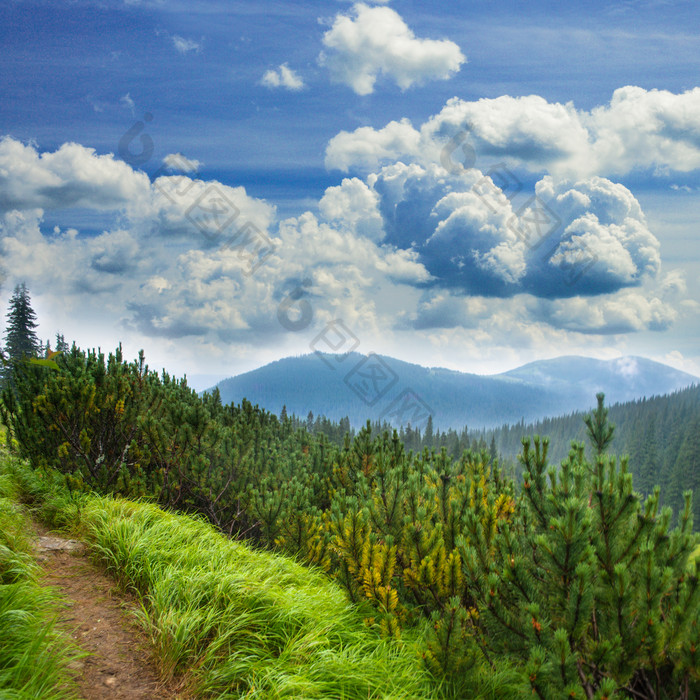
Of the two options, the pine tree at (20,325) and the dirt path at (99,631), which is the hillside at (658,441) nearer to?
the dirt path at (99,631)

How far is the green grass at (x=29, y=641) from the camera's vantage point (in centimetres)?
323

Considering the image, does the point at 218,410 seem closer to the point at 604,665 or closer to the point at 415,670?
the point at 415,670

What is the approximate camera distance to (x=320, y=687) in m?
3.43

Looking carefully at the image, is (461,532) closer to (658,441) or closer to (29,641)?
(29,641)

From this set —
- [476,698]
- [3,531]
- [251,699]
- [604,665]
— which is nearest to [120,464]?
[3,531]

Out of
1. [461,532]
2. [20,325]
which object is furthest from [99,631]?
[20,325]

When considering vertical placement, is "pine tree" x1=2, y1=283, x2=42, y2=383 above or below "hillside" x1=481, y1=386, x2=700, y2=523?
above

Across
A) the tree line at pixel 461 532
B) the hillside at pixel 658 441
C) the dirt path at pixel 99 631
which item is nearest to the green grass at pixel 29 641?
the dirt path at pixel 99 631

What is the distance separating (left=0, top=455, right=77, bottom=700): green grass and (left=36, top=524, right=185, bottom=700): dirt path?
170 mm

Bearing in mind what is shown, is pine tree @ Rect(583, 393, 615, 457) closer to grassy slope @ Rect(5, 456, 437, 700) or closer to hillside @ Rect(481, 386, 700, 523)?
grassy slope @ Rect(5, 456, 437, 700)

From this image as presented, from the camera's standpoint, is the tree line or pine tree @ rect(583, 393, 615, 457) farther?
pine tree @ rect(583, 393, 615, 457)

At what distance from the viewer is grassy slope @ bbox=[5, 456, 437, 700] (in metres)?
3.58

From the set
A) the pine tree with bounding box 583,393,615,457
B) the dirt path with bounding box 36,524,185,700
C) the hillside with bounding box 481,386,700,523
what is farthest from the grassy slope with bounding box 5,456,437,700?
the hillside with bounding box 481,386,700,523

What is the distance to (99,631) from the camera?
428 cm
